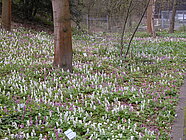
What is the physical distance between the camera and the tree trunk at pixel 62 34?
9133 millimetres

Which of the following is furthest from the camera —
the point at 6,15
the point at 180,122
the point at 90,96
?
the point at 6,15

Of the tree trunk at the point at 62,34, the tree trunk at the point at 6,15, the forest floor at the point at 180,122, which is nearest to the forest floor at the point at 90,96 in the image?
the forest floor at the point at 180,122

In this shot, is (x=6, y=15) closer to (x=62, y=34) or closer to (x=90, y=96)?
(x=62, y=34)

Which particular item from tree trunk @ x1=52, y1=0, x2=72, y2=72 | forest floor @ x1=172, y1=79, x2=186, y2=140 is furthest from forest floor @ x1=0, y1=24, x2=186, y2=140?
tree trunk @ x1=52, y1=0, x2=72, y2=72

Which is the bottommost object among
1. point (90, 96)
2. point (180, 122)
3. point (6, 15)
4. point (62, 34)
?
point (180, 122)

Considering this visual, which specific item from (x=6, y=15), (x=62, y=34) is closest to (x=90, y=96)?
(x=62, y=34)

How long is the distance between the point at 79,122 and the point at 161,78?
14.8 feet

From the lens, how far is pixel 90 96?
271 inches

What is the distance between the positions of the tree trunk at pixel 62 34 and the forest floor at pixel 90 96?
1.30 ft

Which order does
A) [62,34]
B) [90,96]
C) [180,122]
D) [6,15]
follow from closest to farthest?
[180,122]
[90,96]
[62,34]
[6,15]

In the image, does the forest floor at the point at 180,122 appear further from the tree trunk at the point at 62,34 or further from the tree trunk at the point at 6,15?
the tree trunk at the point at 6,15

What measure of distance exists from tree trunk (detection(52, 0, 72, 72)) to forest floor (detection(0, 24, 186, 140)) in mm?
395

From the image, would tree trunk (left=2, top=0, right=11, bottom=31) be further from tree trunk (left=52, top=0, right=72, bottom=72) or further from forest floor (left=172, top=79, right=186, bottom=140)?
forest floor (left=172, top=79, right=186, bottom=140)

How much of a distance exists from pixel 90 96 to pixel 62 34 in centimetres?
304
